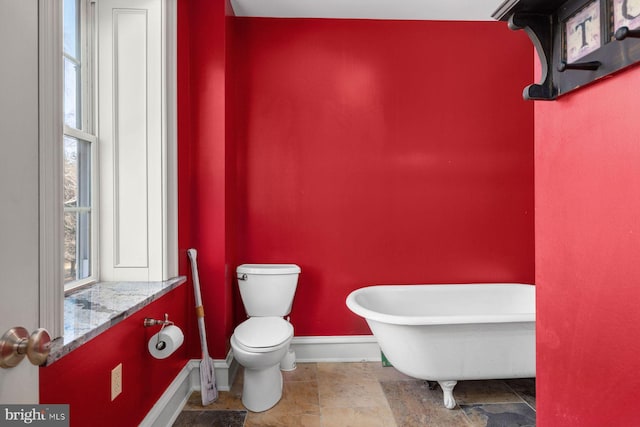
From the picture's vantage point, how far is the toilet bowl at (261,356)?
1.82 metres

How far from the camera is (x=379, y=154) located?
2.67 meters

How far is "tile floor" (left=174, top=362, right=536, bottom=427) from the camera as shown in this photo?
73.2 inches

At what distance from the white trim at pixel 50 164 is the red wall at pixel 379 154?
5.43ft

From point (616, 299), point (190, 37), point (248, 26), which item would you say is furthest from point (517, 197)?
point (190, 37)

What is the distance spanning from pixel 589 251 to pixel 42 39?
54.6 inches

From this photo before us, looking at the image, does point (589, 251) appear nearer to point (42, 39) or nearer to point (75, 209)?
point (42, 39)

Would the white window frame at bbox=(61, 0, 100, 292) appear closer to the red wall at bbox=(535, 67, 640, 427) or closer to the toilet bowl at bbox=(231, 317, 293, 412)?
the toilet bowl at bbox=(231, 317, 293, 412)

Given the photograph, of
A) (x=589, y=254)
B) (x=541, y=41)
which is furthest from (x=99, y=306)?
(x=541, y=41)

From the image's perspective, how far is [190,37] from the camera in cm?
219

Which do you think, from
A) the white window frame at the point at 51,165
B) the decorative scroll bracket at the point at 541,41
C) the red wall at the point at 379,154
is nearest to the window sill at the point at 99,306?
the white window frame at the point at 51,165

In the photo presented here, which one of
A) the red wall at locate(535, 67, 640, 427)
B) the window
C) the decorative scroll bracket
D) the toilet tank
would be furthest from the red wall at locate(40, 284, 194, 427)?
the decorative scroll bracket

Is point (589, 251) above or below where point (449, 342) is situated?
above

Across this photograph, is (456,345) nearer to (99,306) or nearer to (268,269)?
(268,269)

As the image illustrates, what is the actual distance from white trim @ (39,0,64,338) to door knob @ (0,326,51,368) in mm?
252
